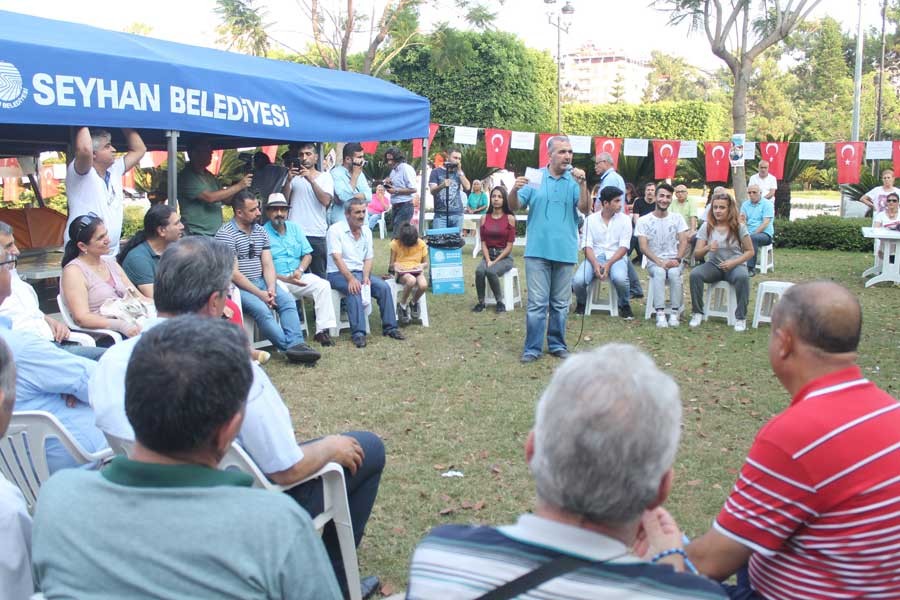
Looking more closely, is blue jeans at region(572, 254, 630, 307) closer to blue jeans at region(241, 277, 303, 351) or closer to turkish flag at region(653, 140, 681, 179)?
blue jeans at region(241, 277, 303, 351)

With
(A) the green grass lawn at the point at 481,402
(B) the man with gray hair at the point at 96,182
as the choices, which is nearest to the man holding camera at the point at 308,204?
(A) the green grass lawn at the point at 481,402

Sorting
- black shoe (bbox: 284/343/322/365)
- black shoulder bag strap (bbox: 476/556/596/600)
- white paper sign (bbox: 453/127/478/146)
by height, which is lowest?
black shoe (bbox: 284/343/322/365)

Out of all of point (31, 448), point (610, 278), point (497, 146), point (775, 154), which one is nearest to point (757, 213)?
point (610, 278)

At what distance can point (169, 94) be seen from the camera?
6.32m

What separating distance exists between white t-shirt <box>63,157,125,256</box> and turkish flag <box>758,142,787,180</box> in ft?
47.0

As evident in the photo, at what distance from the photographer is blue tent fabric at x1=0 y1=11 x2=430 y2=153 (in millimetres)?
5379

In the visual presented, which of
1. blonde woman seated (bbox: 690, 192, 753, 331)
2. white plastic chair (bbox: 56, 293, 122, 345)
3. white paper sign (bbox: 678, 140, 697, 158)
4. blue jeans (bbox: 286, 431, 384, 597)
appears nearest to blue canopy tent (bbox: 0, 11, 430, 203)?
white plastic chair (bbox: 56, 293, 122, 345)

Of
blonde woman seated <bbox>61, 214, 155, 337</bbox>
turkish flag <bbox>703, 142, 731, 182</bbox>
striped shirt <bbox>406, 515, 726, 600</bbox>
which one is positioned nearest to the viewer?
striped shirt <bbox>406, 515, 726, 600</bbox>

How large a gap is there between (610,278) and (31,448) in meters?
6.93

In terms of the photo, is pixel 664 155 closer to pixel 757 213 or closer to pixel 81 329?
pixel 757 213

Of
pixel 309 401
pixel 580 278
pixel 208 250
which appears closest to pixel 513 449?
pixel 309 401

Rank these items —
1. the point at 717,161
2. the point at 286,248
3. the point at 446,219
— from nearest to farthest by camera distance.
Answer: the point at 286,248 < the point at 446,219 < the point at 717,161

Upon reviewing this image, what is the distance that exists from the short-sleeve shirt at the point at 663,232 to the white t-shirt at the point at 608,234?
0.18m

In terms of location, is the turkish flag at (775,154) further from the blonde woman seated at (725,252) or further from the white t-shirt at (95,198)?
the white t-shirt at (95,198)
